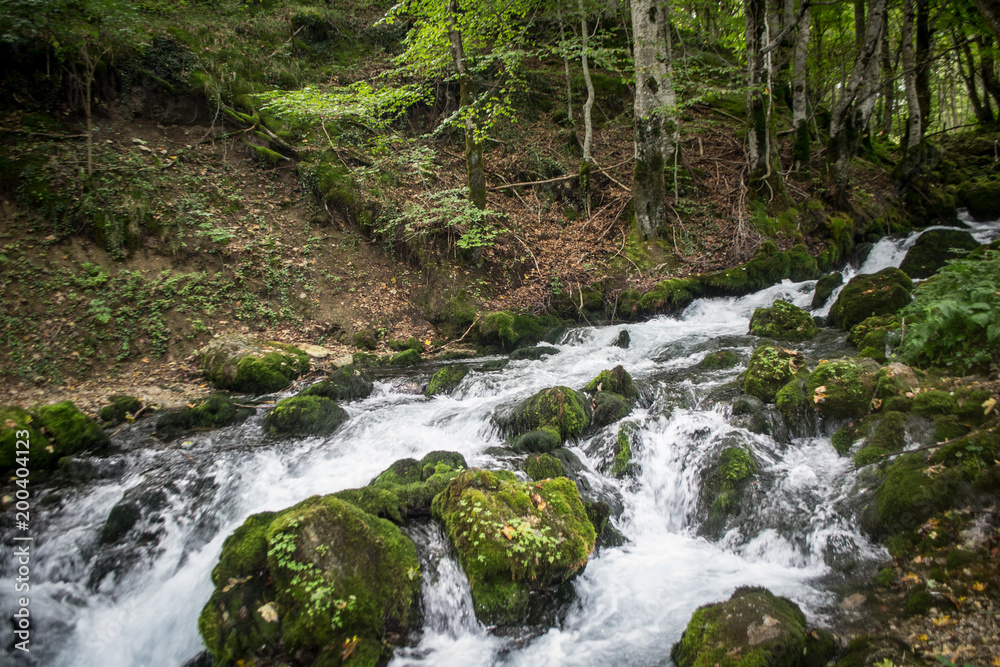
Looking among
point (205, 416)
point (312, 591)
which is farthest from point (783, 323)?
point (205, 416)

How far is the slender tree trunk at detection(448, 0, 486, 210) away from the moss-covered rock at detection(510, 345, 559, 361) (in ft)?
12.9

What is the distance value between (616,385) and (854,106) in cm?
1089

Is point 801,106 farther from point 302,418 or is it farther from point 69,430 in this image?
point 69,430

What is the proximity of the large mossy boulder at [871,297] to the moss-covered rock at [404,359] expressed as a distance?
7.88 metres

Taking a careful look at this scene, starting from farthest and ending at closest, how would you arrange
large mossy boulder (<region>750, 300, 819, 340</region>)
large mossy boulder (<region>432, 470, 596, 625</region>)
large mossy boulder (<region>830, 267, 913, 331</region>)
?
large mossy boulder (<region>750, 300, 819, 340</region>) < large mossy boulder (<region>830, 267, 913, 331</region>) < large mossy boulder (<region>432, 470, 596, 625</region>)

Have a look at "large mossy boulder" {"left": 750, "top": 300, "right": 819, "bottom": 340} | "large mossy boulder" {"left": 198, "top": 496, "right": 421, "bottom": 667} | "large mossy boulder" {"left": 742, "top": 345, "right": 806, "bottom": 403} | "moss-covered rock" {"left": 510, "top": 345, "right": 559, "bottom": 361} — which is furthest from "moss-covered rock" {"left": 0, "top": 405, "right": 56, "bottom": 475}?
"large mossy boulder" {"left": 750, "top": 300, "right": 819, "bottom": 340}

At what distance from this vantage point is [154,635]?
11.8 feet

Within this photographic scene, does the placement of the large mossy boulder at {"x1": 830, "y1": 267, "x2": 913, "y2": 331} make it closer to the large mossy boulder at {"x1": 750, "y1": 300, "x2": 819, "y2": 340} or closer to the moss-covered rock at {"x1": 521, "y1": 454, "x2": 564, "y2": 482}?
the large mossy boulder at {"x1": 750, "y1": 300, "x2": 819, "y2": 340}

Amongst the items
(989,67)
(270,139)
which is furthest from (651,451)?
(989,67)

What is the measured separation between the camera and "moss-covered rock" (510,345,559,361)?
937 cm

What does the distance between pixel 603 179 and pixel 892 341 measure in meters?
9.70

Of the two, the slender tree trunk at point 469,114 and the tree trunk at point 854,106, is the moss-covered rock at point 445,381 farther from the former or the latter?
the tree trunk at point 854,106

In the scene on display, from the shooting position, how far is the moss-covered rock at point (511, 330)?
400 inches

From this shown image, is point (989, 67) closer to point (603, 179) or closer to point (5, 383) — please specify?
point (603, 179)
